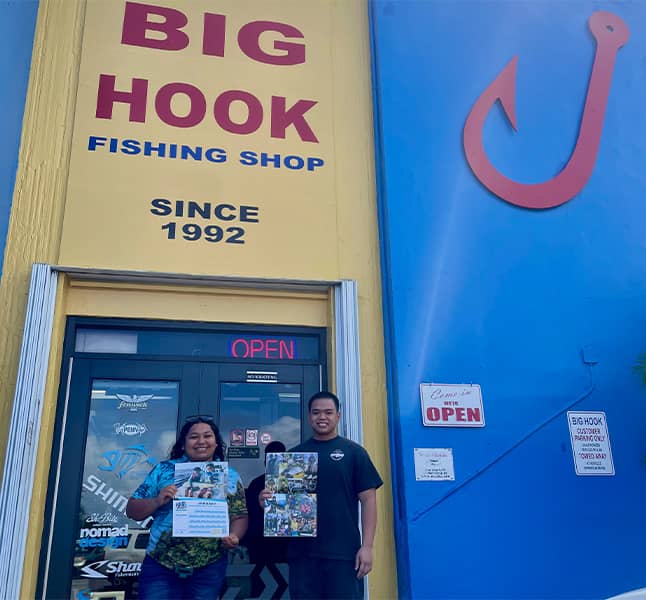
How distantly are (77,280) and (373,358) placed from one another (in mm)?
2426

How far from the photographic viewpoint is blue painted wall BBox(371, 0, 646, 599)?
16.2 ft

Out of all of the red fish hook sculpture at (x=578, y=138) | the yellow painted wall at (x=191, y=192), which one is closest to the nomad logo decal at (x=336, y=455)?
the yellow painted wall at (x=191, y=192)

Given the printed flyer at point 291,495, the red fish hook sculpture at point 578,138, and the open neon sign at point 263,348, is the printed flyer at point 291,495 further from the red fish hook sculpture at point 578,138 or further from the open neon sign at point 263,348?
the red fish hook sculpture at point 578,138

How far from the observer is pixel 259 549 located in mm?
4812

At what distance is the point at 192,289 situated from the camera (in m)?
5.24

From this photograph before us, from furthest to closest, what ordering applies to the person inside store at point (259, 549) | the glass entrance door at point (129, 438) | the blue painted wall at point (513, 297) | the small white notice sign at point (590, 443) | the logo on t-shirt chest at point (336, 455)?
the small white notice sign at point (590, 443)
the blue painted wall at point (513, 297)
the person inside store at point (259, 549)
the glass entrance door at point (129, 438)
the logo on t-shirt chest at point (336, 455)

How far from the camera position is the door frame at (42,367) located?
4336 mm

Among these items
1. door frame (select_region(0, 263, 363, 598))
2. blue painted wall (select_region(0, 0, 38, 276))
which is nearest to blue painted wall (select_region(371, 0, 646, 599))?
door frame (select_region(0, 263, 363, 598))

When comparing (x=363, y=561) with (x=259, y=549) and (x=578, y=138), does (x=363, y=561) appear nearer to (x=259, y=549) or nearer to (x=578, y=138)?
(x=259, y=549)

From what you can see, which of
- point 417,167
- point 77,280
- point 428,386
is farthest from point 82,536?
point 417,167

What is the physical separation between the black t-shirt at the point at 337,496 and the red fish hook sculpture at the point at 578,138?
2878mm

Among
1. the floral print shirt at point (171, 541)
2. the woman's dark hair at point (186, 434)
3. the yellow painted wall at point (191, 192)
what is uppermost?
the yellow painted wall at point (191, 192)

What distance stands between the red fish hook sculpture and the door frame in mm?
1691

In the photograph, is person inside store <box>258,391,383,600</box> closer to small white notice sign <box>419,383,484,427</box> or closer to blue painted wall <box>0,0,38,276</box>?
small white notice sign <box>419,383,484,427</box>
